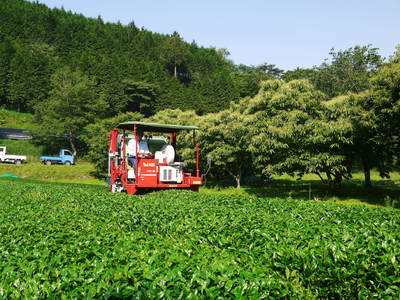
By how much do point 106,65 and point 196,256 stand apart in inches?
3121

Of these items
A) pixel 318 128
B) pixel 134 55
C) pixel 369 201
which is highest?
pixel 134 55

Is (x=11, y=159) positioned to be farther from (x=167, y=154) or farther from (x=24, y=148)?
(x=167, y=154)

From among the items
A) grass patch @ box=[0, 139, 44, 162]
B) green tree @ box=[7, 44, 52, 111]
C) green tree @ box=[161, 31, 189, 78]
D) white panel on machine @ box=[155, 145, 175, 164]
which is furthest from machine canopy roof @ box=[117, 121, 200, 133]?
green tree @ box=[161, 31, 189, 78]

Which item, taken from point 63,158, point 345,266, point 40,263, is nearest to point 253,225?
point 345,266

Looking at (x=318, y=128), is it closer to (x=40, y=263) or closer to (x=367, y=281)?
(x=367, y=281)

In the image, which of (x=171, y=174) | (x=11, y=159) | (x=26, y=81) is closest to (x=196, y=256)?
(x=171, y=174)

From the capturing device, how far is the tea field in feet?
12.9

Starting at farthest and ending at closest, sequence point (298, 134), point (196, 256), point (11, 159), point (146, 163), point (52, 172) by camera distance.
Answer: point (11, 159) < point (52, 172) < point (298, 134) < point (146, 163) < point (196, 256)

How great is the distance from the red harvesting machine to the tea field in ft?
23.9

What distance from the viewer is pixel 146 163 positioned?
53.9 ft

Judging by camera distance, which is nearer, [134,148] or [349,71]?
[134,148]

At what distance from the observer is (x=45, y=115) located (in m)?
52.9

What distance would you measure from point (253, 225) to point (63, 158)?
4607 cm

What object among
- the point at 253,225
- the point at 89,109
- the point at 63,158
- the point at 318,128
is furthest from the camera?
the point at 89,109
